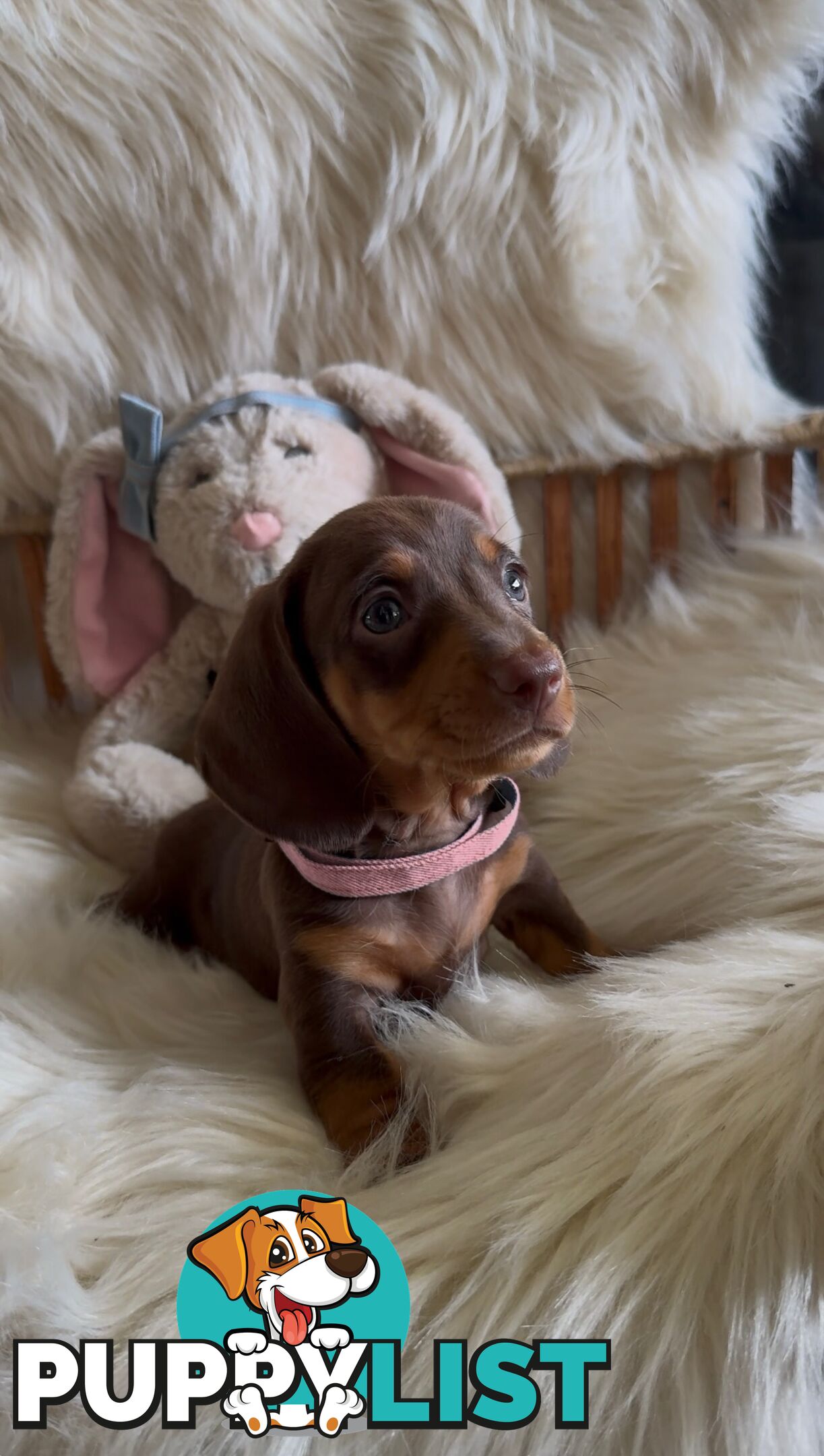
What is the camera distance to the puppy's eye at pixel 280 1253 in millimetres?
587

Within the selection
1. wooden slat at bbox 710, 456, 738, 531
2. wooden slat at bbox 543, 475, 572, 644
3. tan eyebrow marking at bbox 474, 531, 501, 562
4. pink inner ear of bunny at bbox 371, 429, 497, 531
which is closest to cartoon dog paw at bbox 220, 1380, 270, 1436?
tan eyebrow marking at bbox 474, 531, 501, 562

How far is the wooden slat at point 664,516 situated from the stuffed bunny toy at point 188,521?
0.21 metres

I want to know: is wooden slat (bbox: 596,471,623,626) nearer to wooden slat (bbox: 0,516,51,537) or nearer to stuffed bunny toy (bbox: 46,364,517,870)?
stuffed bunny toy (bbox: 46,364,517,870)

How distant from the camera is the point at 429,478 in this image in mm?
1236

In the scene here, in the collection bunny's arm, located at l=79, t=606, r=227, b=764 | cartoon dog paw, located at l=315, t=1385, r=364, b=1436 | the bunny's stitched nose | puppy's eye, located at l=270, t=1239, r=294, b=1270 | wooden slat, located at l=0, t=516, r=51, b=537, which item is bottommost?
cartoon dog paw, located at l=315, t=1385, r=364, b=1436

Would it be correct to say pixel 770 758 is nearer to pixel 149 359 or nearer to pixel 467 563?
pixel 467 563

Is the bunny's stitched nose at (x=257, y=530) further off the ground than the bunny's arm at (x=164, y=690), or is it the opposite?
the bunny's stitched nose at (x=257, y=530)

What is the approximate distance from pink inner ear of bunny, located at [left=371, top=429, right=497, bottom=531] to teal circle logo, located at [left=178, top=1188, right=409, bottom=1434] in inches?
28.8

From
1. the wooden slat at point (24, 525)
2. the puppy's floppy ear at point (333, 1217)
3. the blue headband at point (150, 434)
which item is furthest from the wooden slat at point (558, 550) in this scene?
the puppy's floppy ear at point (333, 1217)

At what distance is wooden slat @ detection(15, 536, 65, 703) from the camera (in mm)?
1378

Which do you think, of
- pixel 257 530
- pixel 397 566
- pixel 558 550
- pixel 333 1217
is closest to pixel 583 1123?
pixel 333 1217

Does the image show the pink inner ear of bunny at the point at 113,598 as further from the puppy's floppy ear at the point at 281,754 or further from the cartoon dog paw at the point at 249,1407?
the cartoon dog paw at the point at 249,1407

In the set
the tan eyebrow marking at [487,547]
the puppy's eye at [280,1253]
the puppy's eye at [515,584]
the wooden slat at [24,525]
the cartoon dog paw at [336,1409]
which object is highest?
the tan eyebrow marking at [487,547]

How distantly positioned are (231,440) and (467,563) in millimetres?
506
